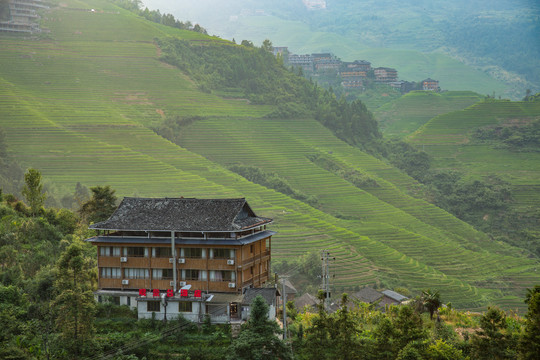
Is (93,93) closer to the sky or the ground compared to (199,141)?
closer to the sky

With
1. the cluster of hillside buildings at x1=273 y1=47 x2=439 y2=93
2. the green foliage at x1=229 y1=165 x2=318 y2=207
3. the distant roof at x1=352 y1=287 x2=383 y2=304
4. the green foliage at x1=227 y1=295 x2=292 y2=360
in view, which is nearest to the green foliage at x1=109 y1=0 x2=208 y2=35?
the cluster of hillside buildings at x1=273 y1=47 x2=439 y2=93

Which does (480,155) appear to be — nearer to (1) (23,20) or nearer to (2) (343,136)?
(2) (343,136)

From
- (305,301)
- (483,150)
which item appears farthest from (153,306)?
(483,150)

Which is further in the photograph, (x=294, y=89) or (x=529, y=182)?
(x=294, y=89)

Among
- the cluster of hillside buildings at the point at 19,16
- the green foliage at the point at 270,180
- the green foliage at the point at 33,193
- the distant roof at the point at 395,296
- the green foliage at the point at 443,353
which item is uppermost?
the cluster of hillside buildings at the point at 19,16

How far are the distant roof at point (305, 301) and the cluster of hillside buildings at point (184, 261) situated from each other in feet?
42.2

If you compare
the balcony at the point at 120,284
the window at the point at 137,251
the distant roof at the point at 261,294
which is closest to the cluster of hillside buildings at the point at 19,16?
the balcony at the point at 120,284

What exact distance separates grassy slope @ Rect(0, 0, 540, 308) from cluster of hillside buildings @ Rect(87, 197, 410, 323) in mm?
21487

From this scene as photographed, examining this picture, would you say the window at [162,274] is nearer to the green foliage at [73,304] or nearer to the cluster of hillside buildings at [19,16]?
the green foliage at [73,304]

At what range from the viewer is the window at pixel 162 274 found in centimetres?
2759

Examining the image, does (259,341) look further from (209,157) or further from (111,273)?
(209,157)

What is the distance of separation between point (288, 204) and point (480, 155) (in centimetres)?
3820

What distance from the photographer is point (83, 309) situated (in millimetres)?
23281

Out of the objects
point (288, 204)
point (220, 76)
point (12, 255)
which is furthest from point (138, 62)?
point (12, 255)
